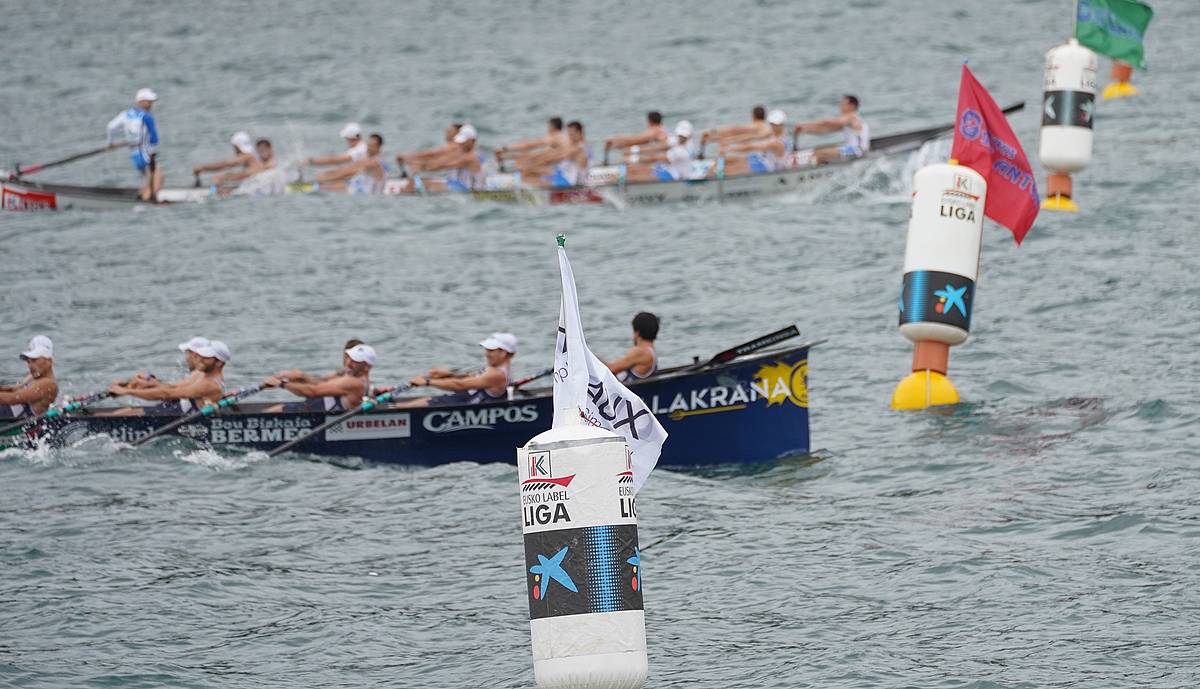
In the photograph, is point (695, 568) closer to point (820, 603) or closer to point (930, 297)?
point (820, 603)

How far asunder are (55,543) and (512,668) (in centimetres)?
539

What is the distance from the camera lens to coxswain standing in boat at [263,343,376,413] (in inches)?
744

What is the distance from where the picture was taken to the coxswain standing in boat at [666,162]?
3142 centimetres

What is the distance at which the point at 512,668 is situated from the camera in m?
13.2

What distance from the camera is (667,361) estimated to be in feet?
75.6

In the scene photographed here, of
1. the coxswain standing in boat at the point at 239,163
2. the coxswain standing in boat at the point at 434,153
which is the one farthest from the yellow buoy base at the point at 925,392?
the coxswain standing in boat at the point at 239,163

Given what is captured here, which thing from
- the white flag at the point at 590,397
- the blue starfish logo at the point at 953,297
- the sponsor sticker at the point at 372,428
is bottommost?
the sponsor sticker at the point at 372,428

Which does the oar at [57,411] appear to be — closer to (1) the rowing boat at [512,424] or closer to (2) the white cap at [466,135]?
(1) the rowing boat at [512,424]

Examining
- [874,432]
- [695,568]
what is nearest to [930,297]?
[874,432]

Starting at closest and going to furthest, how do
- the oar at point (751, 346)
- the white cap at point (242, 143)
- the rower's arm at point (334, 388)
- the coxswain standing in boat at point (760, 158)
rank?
the oar at point (751, 346) → the rower's arm at point (334, 388) → the coxswain standing in boat at point (760, 158) → the white cap at point (242, 143)

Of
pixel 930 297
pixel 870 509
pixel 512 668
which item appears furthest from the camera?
pixel 930 297

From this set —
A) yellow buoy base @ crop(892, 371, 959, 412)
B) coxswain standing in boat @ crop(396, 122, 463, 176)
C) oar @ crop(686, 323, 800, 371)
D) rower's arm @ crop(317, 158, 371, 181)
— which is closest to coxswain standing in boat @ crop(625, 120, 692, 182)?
coxswain standing in boat @ crop(396, 122, 463, 176)

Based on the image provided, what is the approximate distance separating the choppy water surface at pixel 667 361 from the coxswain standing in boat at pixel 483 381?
0.74 meters

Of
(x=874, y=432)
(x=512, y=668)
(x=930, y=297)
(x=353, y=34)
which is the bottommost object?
(x=512, y=668)
